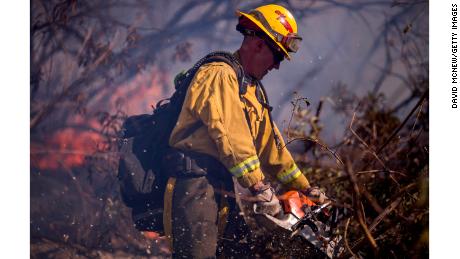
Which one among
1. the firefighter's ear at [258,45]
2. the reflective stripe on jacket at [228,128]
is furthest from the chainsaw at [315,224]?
the firefighter's ear at [258,45]

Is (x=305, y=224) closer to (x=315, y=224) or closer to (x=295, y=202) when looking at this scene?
(x=315, y=224)

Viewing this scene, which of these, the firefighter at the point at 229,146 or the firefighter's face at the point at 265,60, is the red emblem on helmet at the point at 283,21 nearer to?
the firefighter at the point at 229,146

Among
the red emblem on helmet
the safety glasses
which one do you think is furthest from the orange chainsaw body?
the red emblem on helmet

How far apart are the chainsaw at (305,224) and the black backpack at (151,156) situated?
0.64 m

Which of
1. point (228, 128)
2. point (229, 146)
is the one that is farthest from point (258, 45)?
point (229, 146)

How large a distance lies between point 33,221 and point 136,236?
0.94 meters

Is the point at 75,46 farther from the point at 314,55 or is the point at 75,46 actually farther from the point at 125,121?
the point at 314,55

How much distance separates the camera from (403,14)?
4.46m

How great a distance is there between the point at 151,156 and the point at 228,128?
26.0 inches

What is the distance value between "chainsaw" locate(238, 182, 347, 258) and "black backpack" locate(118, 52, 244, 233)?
638mm

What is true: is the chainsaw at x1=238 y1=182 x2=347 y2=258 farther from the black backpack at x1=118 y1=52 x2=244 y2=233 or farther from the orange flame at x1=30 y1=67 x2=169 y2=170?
the orange flame at x1=30 y1=67 x2=169 y2=170

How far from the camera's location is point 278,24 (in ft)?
14.5

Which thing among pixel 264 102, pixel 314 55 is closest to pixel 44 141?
pixel 264 102

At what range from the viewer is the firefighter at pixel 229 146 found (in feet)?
13.8
